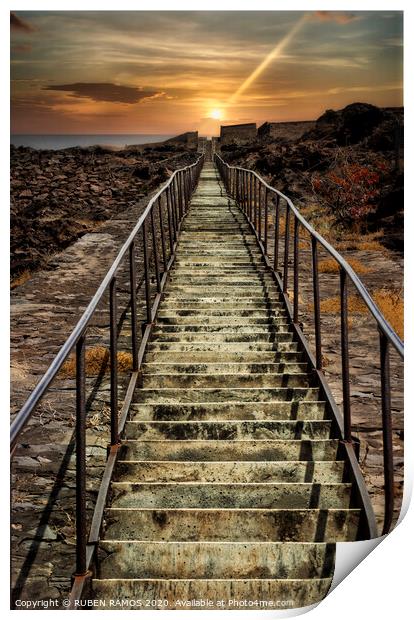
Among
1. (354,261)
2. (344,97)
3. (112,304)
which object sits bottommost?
(112,304)

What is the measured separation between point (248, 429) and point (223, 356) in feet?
3.30

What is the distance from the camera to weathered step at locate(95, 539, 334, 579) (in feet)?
7.72

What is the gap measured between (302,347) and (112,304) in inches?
68.8

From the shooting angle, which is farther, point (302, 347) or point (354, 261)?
point (354, 261)

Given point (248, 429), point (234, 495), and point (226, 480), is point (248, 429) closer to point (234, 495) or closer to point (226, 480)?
point (226, 480)

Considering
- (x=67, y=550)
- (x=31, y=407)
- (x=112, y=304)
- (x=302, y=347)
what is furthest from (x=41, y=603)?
(x=302, y=347)

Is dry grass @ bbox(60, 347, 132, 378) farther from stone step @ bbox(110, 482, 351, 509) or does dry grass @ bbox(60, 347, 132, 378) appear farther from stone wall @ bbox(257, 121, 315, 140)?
stone wall @ bbox(257, 121, 315, 140)

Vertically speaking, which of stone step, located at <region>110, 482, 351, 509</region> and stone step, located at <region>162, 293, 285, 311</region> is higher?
stone step, located at <region>162, 293, 285, 311</region>

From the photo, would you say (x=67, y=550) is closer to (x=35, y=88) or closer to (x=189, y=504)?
(x=189, y=504)

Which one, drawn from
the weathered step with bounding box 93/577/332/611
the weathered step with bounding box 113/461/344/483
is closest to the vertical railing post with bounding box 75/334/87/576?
the weathered step with bounding box 93/577/332/611

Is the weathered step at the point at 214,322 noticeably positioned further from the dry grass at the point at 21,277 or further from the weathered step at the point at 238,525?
the dry grass at the point at 21,277

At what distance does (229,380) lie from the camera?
376cm

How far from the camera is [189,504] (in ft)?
8.82

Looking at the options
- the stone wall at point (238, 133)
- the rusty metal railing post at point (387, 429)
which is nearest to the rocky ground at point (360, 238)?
the rusty metal railing post at point (387, 429)
